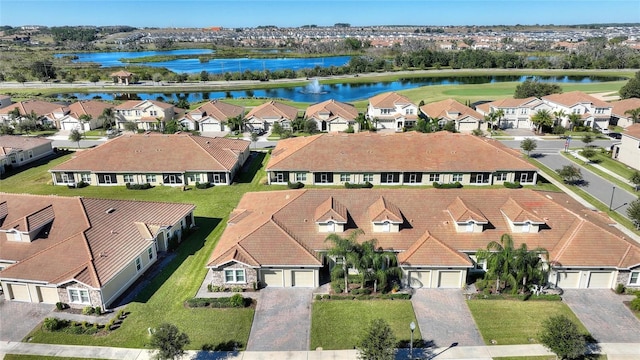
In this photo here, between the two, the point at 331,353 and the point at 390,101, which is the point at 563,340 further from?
the point at 390,101

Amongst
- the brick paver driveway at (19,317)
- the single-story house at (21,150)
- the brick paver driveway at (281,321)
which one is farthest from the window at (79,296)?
the single-story house at (21,150)

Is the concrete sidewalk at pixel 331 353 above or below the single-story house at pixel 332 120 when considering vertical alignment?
below

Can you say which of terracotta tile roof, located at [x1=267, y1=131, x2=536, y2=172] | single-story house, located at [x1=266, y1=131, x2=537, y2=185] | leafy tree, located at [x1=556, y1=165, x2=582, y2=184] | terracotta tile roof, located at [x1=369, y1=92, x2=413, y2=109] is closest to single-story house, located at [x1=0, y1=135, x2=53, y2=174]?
terracotta tile roof, located at [x1=267, y1=131, x2=536, y2=172]

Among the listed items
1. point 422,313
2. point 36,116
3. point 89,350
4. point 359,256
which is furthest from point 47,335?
point 36,116

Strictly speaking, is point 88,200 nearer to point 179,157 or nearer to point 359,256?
point 179,157

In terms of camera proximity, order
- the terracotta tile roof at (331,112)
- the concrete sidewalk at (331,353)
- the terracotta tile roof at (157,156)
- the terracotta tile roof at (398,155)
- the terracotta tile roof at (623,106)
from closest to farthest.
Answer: the concrete sidewalk at (331,353) < the terracotta tile roof at (398,155) < the terracotta tile roof at (157,156) < the terracotta tile roof at (623,106) < the terracotta tile roof at (331,112)

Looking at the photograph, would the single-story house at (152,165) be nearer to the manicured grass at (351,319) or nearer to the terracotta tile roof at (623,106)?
the manicured grass at (351,319)
